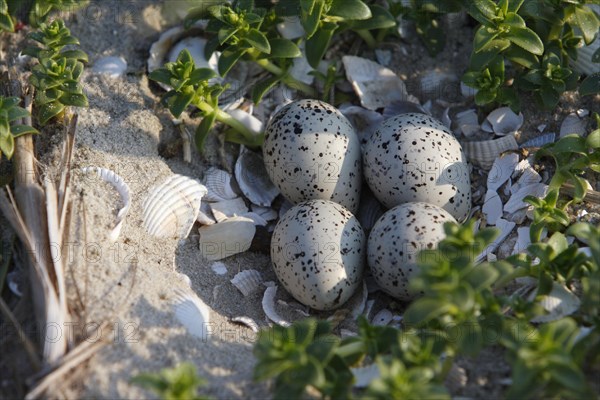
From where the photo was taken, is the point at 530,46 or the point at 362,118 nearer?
the point at 530,46

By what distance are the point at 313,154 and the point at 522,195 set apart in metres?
0.90

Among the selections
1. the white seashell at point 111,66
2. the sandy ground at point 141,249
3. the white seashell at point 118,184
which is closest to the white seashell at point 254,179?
the sandy ground at point 141,249

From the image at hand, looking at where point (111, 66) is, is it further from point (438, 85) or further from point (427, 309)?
point (427, 309)

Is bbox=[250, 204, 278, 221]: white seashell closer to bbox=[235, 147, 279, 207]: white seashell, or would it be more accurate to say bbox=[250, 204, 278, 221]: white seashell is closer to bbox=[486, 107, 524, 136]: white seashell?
bbox=[235, 147, 279, 207]: white seashell

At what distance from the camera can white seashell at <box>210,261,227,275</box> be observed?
3.01 meters

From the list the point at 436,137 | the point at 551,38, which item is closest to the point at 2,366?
→ the point at 436,137

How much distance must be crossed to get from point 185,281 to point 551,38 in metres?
1.85

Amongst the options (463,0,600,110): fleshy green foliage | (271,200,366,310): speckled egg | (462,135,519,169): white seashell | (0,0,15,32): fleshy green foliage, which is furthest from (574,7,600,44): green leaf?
(0,0,15,32): fleshy green foliage

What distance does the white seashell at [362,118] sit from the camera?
3395mm

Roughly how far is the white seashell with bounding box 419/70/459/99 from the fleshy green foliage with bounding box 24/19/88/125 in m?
1.57

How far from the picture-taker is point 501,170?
10.4ft

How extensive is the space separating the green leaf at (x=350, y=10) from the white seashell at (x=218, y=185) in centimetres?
84

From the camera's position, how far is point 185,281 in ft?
9.32

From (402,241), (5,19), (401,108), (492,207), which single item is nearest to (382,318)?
(402,241)
